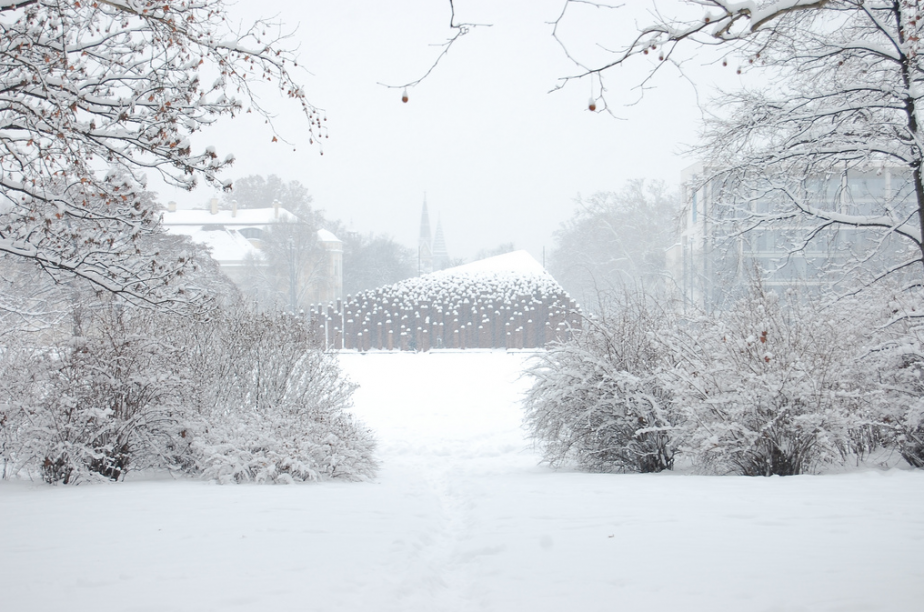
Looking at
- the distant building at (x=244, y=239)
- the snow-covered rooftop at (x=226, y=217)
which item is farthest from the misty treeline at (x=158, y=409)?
the snow-covered rooftop at (x=226, y=217)

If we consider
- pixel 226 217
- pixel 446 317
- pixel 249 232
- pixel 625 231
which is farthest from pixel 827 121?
pixel 226 217

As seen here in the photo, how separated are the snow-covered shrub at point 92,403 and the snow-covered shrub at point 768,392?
5554 millimetres

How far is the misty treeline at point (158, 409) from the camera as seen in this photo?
6.94 meters

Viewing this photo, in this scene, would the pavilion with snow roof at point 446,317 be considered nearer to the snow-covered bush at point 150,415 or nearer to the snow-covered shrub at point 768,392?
the snow-covered bush at point 150,415

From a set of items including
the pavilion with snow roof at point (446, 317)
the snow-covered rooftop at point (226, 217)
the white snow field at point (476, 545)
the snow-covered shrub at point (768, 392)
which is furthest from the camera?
the snow-covered rooftop at point (226, 217)

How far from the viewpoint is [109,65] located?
5.71 m

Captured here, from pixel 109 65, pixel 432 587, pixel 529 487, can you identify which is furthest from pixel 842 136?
pixel 109 65

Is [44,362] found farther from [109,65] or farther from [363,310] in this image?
[363,310]

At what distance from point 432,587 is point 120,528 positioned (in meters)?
2.36

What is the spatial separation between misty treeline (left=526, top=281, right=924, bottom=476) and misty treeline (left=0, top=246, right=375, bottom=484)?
2.64 metres

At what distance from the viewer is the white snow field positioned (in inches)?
137

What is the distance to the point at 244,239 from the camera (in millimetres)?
55156

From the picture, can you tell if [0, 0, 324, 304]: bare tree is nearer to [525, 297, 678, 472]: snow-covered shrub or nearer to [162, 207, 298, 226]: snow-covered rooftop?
[525, 297, 678, 472]: snow-covered shrub

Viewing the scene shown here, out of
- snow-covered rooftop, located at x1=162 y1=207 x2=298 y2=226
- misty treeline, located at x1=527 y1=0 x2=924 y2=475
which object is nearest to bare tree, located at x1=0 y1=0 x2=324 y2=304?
misty treeline, located at x1=527 y1=0 x2=924 y2=475
